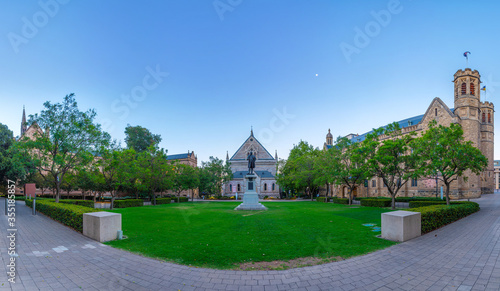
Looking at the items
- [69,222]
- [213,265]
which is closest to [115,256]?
[213,265]

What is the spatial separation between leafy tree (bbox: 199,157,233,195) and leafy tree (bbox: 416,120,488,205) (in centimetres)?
3580

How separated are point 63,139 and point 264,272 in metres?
21.6

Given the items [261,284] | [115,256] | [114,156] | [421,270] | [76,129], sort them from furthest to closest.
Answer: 1. [114,156]
2. [76,129]
3. [115,256]
4. [421,270]
5. [261,284]

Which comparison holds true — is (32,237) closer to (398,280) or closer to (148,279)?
(148,279)

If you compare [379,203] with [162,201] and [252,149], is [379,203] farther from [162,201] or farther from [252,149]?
[252,149]

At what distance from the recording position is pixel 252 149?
68812 millimetres

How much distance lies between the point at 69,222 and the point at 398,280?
47.1 ft

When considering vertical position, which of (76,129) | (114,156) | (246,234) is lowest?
(246,234)

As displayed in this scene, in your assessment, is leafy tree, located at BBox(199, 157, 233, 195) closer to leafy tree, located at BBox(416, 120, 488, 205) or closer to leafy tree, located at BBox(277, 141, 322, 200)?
leafy tree, located at BBox(277, 141, 322, 200)

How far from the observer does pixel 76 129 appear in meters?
20.7

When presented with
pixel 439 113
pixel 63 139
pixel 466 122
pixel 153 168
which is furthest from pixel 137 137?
pixel 466 122

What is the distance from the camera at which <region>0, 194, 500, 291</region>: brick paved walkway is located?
538cm

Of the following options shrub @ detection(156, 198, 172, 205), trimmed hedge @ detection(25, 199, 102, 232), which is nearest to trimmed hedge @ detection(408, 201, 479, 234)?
trimmed hedge @ detection(25, 199, 102, 232)

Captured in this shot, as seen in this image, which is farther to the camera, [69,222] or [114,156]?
[114,156]
